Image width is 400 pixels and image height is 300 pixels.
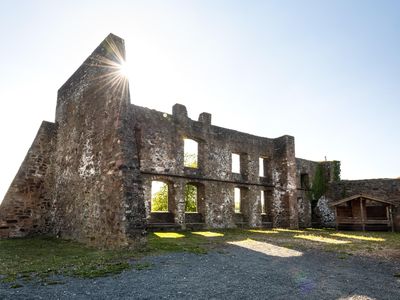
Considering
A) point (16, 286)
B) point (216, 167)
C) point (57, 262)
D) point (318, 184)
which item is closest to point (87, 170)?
point (57, 262)

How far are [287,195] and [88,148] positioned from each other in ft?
44.7

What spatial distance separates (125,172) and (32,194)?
242 inches

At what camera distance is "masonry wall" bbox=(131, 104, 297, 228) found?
14.1 meters

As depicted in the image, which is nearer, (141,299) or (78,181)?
(141,299)

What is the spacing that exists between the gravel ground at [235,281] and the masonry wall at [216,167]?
8152 millimetres

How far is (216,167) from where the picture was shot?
16.7 metres

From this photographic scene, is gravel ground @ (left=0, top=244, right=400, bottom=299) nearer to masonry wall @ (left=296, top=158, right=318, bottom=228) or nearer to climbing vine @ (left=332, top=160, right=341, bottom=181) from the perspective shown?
masonry wall @ (left=296, top=158, right=318, bottom=228)

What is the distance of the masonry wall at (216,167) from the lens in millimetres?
14141

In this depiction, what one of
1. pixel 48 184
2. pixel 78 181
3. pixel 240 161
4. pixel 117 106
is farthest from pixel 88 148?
pixel 240 161

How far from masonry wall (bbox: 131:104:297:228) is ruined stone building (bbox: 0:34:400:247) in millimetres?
54

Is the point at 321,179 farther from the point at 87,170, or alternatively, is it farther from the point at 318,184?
the point at 87,170

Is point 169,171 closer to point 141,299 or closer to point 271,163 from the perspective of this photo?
point 271,163

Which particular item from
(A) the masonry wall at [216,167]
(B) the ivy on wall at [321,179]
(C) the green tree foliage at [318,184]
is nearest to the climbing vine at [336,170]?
(B) the ivy on wall at [321,179]

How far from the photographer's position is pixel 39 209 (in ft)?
36.4
